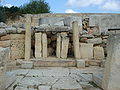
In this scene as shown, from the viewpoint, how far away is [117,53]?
3.51m

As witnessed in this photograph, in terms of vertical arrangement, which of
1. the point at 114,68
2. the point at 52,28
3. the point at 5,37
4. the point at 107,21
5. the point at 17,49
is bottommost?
the point at 114,68

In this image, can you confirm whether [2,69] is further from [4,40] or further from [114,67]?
[4,40]

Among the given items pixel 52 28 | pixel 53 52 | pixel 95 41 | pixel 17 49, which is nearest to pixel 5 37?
pixel 17 49

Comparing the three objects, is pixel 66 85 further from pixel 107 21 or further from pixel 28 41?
pixel 107 21

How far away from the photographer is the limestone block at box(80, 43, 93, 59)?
6703 millimetres

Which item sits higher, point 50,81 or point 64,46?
point 64,46

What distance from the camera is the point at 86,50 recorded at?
22.1 ft

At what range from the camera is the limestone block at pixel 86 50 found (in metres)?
6.70

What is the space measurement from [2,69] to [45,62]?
9.50 ft

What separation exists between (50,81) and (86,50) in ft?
8.67

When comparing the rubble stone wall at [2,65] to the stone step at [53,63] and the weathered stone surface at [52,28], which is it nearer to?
the stone step at [53,63]

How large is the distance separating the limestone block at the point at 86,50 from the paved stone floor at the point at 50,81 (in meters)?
1.46

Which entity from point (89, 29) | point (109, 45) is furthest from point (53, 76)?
point (89, 29)

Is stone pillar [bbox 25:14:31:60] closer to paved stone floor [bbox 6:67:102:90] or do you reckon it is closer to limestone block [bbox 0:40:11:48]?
limestone block [bbox 0:40:11:48]
